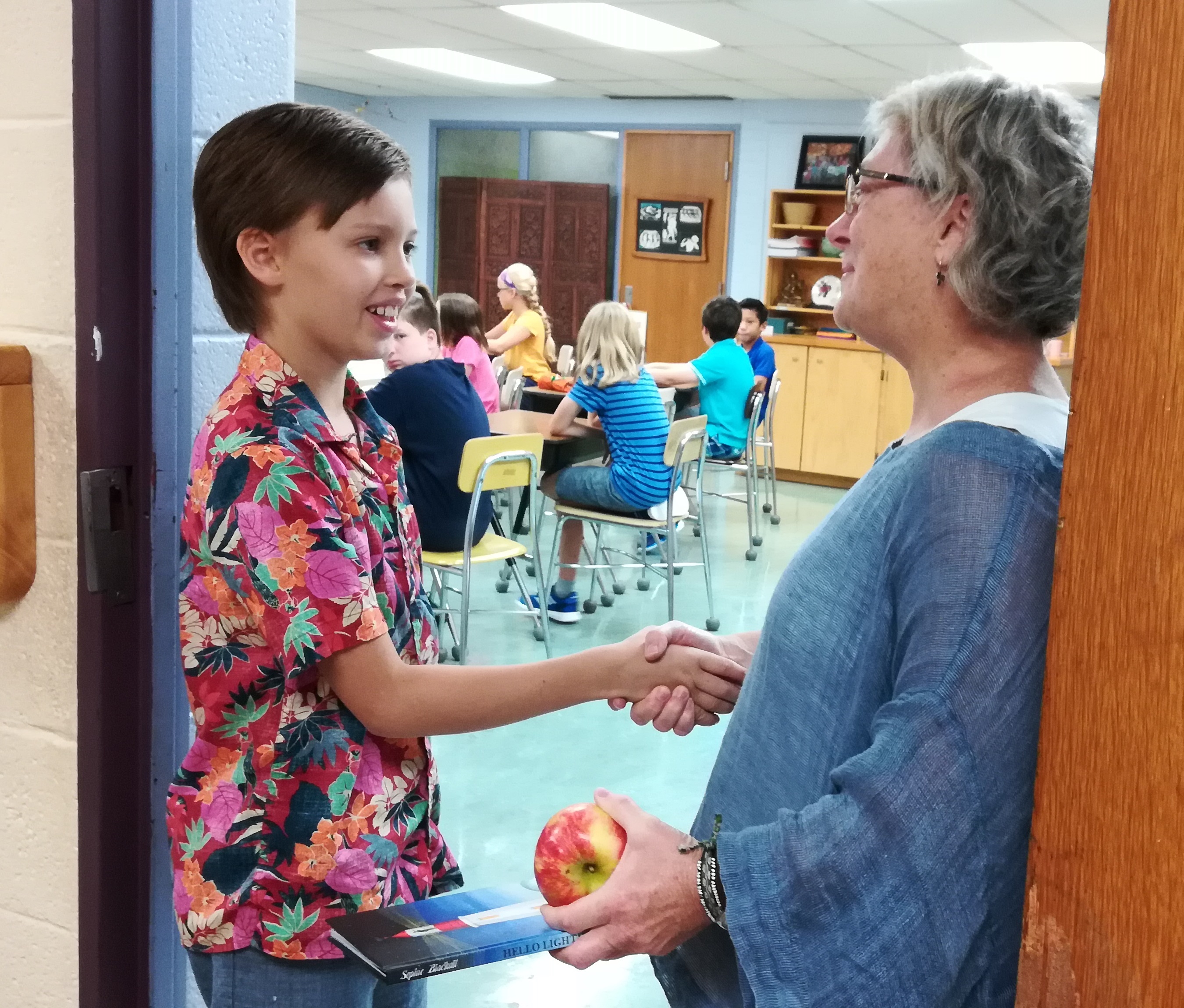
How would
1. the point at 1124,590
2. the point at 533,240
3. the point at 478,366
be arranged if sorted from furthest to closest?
the point at 533,240 → the point at 478,366 → the point at 1124,590

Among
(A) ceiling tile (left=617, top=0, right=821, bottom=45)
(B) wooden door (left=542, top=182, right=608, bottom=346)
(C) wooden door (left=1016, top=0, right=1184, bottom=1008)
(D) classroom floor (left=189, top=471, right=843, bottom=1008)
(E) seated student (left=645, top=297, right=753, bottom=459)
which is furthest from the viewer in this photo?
(B) wooden door (left=542, top=182, right=608, bottom=346)

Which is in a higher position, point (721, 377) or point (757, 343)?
point (757, 343)

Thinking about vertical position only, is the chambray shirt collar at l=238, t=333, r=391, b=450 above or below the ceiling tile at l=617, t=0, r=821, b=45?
below

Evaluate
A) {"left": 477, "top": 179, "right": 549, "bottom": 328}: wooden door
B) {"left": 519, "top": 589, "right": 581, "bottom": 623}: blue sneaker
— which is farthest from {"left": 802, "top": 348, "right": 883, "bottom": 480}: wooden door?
{"left": 519, "top": 589, "right": 581, "bottom": 623}: blue sneaker

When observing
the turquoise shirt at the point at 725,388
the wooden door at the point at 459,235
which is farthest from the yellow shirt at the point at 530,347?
the wooden door at the point at 459,235

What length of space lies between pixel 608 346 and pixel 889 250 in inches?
156

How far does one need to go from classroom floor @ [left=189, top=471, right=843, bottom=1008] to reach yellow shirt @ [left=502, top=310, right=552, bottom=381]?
67.5 inches

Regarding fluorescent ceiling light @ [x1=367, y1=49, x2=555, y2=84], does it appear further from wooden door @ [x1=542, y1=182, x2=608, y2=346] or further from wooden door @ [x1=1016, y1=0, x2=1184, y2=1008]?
wooden door @ [x1=1016, y1=0, x2=1184, y2=1008]

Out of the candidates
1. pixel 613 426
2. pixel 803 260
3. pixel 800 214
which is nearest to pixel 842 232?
pixel 613 426

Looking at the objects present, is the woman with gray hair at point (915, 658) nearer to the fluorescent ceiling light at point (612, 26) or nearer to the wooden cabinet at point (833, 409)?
the fluorescent ceiling light at point (612, 26)

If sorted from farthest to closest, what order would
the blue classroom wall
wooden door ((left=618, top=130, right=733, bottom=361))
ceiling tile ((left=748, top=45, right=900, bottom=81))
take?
wooden door ((left=618, top=130, right=733, bottom=361)), the blue classroom wall, ceiling tile ((left=748, top=45, right=900, bottom=81))

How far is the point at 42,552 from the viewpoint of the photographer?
1.40 m

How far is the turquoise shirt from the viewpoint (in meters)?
6.50

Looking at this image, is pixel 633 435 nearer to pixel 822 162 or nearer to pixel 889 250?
pixel 889 250
